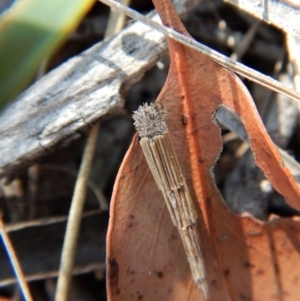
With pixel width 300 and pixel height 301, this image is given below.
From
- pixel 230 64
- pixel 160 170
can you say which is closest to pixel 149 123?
pixel 160 170

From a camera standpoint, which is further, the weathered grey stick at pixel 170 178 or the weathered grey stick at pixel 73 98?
the weathered grey stick at pixel 73 98

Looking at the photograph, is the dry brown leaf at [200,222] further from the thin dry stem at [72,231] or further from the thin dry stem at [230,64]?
the thin dry stem at [72,231]

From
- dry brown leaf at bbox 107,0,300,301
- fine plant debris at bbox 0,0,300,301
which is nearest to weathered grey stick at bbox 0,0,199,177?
fine plant debris at bbox 0,0,300,301

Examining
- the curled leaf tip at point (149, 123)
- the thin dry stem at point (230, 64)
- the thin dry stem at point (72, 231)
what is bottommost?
the thin dry stem at point (72, 231)

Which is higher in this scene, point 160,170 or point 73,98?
point 73,98

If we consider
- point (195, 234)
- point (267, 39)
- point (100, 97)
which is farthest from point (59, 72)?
point (267, 39)

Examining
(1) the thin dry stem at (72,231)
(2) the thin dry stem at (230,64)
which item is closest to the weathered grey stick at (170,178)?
(2) the thin dry stem at (230,64)

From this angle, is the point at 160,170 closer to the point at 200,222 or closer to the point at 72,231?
the point at 200,222

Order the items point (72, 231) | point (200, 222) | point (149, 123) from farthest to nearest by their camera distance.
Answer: point (72, 231) → point (200, 222) → point (149, 123)
